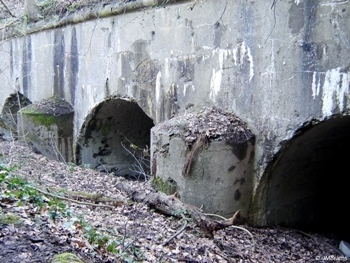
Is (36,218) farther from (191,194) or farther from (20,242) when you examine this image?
(191,194)

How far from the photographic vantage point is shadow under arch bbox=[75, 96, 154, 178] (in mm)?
8094

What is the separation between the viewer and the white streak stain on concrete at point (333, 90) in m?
4.21

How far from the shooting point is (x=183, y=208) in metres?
4.59

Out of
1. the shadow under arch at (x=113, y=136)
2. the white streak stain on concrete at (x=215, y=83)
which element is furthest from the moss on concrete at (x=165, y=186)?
the shadow under arch at (x=113, y=136)

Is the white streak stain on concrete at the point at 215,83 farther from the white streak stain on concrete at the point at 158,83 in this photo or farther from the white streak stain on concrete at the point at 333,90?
the white streak stain on concrete at the point at 333,90

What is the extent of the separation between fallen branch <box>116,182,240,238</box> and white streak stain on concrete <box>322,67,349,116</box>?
133 cm

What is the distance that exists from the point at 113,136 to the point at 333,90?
16.4 feet

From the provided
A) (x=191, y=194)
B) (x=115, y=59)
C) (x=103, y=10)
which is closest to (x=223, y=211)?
(x=191, y=194)

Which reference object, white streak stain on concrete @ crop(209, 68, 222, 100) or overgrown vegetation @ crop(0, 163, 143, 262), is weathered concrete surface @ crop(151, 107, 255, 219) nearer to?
white streak stain on concrete @ crop(209, 68, 222, 100)

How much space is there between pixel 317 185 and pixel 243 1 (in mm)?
2466

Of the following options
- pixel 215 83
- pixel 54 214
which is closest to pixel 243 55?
pixel 215 83

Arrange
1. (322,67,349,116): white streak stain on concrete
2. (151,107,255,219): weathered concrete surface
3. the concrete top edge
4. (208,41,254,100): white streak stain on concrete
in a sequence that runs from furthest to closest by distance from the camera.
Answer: the concrete top edge → (208,41,254,100): white streak stain on concrete → (151,107,255,219): weathered concrete surface → (322,67,349,116): white streak stain on concrete

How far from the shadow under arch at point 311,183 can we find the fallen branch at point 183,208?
632 millimetres

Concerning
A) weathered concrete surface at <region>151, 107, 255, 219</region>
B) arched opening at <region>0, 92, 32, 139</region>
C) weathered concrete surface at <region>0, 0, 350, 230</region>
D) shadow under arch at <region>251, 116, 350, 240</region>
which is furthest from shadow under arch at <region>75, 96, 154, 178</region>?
arched opening at <region>0, 92, 32, 139</region>
